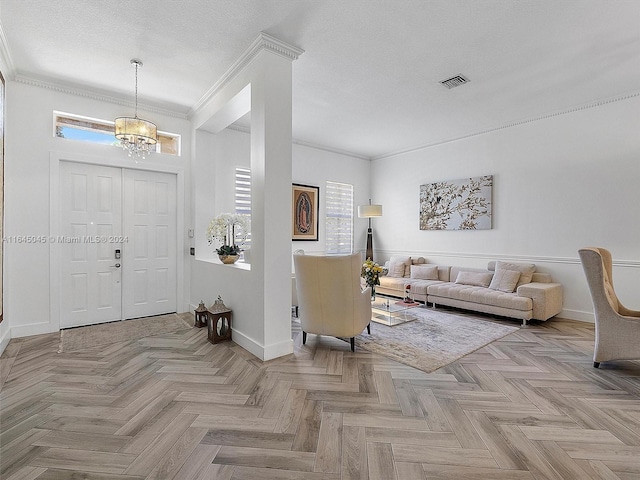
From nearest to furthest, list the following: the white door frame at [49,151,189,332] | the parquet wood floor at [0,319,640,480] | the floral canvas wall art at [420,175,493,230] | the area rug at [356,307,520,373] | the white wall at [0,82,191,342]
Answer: the parquet wood floor at [0,319,640,480]
the area rug at [356,307,520,373]
the white wall at [0,82,191,342]
the white door frame at [49,151,189,332]
the floral canvas wall art at [420,175,493,230]

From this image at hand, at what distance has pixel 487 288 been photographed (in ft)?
16.7

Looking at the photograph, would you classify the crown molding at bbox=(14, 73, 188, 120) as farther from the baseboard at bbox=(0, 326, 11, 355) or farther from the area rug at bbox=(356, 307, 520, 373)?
the area rug at bbox=(356, 307, 520, 373)

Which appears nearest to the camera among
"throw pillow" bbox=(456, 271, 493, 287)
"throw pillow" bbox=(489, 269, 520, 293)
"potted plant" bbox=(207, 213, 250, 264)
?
"potted plant" bbox=(207, 213, 250, 264)

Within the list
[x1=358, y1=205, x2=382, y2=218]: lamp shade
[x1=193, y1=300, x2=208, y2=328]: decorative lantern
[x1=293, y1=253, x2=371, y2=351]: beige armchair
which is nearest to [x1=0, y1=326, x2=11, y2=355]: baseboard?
[x1=193, y1=300, x2=208, y2=328]: decorative lantern

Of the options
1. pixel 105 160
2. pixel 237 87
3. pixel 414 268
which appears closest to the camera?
pixel 237 87

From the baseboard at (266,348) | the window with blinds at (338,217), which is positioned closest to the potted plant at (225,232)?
the baseboard at (266,348)

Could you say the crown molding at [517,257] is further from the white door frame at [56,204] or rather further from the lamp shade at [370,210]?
the white door frame at [56,204]

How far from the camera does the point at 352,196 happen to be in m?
7.21

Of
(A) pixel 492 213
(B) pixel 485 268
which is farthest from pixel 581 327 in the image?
(A) pixel 492 213

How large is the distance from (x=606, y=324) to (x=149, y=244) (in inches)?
211

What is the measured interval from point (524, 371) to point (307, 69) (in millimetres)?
3693

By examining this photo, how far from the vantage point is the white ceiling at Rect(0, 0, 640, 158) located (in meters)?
2.63

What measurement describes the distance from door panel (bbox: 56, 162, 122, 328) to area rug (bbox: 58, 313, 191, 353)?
0.24 metres

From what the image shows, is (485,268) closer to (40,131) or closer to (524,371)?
(524,371)
